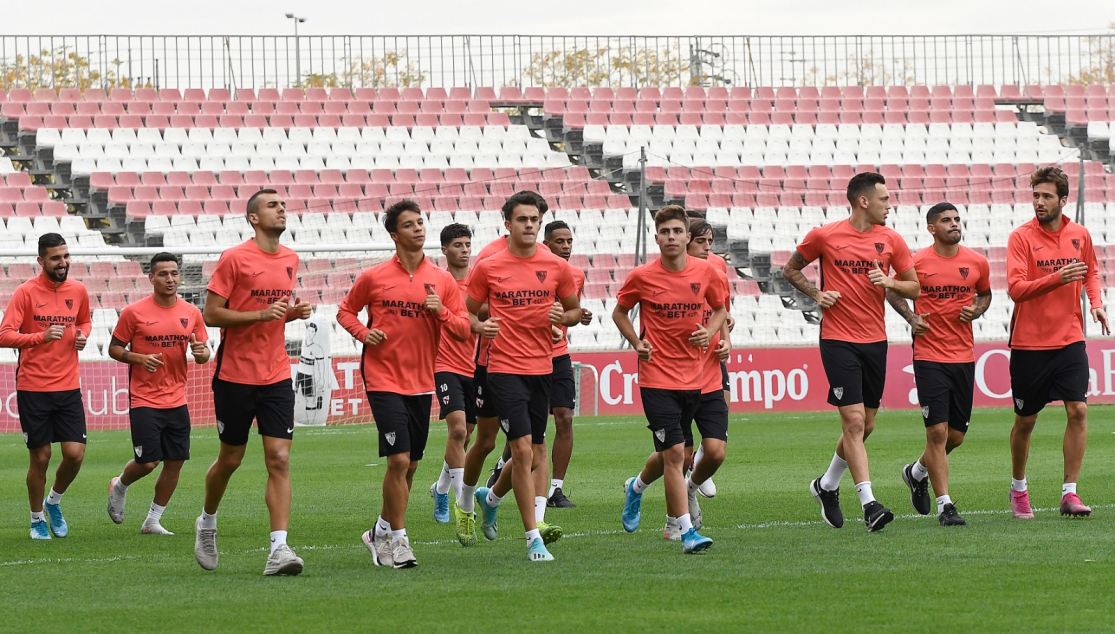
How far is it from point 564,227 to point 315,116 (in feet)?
66.4

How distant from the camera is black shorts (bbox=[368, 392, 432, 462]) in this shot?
781 centimetres

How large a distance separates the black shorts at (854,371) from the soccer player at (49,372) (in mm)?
5189

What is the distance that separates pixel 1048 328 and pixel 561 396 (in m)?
3.50

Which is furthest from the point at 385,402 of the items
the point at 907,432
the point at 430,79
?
the point at 430,79

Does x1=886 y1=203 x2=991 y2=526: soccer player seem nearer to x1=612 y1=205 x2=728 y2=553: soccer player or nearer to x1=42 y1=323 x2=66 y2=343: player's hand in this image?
x1=612 y1=205 x2=728 y2=553: soccer player

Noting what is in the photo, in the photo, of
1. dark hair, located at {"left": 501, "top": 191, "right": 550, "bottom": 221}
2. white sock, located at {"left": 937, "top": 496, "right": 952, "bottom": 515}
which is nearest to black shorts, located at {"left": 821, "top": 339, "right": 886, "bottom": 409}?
white sock, located at {"left": 937, "top": 496, "right": 952, "bottom": 515}

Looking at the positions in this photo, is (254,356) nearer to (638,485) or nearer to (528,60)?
(638,485)

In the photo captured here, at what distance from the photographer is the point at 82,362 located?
20422 millimetres

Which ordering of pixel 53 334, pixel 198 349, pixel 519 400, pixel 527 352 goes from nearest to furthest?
pixel 519 400
pixel 527 352
pixel 198 349
pixel 53 334

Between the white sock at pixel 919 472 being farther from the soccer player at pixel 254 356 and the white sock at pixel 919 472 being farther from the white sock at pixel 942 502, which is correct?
the soccer player at pixel 254 356

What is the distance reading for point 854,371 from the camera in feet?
29.5

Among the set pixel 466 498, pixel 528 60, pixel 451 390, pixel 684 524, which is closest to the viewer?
pixel 684 524

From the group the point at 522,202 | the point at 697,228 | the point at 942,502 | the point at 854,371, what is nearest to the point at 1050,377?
the point at 942,502

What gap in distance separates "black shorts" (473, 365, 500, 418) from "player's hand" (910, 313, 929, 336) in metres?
2.82
